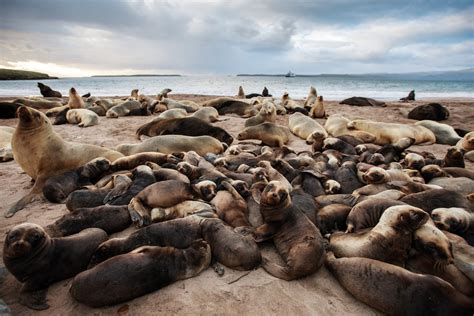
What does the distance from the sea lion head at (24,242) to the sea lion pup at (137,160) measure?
271 centimetres

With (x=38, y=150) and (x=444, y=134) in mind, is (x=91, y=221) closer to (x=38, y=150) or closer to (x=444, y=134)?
(x=38, y=150)

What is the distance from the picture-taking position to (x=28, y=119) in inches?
202

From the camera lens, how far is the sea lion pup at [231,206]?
378 centimetres

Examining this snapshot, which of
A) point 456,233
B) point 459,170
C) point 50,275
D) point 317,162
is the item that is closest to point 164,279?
point 50,275

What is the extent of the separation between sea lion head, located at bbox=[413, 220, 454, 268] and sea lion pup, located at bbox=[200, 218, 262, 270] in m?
1.63

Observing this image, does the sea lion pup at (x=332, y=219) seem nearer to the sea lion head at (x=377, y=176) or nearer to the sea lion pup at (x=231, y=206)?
the sea lion pup at (x=231, y=206)

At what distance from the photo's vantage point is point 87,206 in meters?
3.99

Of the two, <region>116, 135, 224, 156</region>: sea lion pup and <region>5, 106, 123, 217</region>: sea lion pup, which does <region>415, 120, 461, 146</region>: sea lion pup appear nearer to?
<region>116, 135, 224, 156</region>: sea lion pup

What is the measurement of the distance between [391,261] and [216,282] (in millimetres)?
1730

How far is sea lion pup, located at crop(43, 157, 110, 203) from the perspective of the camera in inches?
174

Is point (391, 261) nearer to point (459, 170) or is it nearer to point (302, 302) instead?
→ point (302, 302)

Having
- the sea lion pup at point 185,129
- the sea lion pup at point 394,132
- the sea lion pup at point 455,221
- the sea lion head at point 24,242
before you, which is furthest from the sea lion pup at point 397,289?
the sea lion pup at point 394,132

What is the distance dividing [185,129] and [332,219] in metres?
5.47

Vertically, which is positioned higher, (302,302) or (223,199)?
(223,199)
